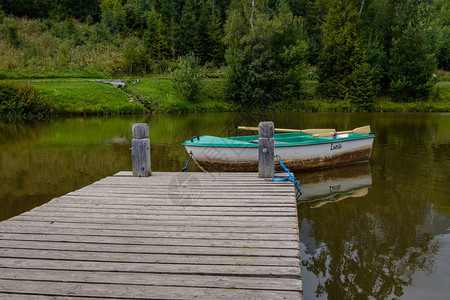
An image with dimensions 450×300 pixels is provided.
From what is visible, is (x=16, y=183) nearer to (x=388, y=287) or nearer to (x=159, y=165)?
(x=159, y=165)

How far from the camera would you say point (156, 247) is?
3598 mm

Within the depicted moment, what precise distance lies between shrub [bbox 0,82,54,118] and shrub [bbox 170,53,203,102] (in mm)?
9282

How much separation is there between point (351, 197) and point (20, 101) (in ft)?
72.9

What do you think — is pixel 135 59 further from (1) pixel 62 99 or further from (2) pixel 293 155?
(2) pixel 293 155

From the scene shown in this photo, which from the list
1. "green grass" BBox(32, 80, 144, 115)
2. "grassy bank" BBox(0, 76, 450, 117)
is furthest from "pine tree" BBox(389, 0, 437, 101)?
"green grass" BBox(32, 80, 144, 115)

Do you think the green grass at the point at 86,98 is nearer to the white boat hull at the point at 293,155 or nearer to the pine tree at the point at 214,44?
the pine tree at the point at 214,44

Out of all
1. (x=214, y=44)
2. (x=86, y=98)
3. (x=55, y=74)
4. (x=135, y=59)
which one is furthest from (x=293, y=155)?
(x=214, y=44)

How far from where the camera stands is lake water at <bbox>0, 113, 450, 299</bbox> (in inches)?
180

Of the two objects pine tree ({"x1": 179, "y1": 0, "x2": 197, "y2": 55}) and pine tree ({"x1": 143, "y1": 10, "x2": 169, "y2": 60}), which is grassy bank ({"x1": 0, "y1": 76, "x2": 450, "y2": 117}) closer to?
pine tree ({"x1": 143, "y1": 10, "x2": 169, "y2": 60})

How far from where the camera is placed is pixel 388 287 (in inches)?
170

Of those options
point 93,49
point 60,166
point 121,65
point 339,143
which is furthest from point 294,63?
point 60,166

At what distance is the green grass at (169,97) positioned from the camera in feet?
91.5

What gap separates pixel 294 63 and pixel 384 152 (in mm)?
19898

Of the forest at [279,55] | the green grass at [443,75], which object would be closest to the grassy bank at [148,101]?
the forest at [279,55]
